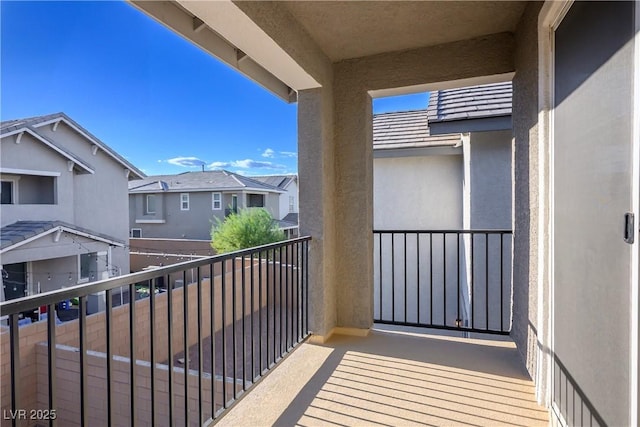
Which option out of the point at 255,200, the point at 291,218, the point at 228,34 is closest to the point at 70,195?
the point at 255,200

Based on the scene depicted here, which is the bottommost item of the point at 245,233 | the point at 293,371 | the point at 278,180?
the point at 293,371

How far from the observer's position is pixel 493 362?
92.0 inches

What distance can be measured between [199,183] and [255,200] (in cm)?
275

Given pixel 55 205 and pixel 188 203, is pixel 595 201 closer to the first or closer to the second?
pixel 55 205

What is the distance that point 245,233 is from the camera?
33.0ft

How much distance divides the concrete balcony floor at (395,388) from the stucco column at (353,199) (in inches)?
13.7

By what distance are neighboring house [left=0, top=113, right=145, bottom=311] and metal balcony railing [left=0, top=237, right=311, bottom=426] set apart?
4.94 metres

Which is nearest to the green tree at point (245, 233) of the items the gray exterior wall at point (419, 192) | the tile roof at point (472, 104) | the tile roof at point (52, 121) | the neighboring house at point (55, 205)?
the neighboring house at point (55, 205)

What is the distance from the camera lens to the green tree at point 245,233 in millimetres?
10031

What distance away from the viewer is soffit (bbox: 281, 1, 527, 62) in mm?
2107

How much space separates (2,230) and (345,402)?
Answer: 32.1 feet

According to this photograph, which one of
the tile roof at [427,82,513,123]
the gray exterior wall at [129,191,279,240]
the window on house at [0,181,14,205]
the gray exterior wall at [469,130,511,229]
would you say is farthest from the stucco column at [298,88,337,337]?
the gray exterior wall at [129,191,279,240]

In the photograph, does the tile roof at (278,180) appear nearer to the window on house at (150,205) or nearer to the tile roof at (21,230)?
the window on house at (150,205)

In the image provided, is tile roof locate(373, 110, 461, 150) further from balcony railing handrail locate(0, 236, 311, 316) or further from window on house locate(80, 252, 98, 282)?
window on house locate(80, 252, 98, 282)
